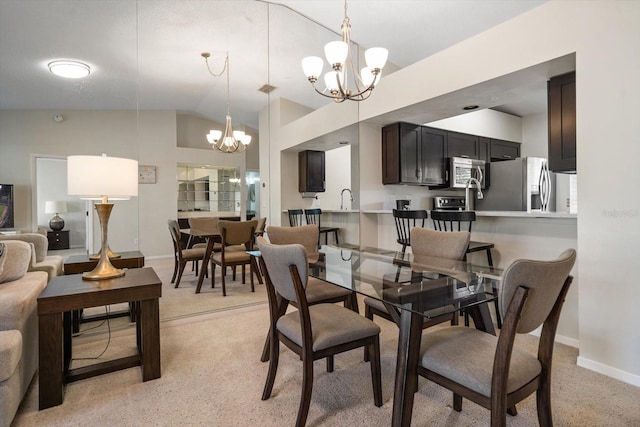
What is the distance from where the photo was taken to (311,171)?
450 centimetres

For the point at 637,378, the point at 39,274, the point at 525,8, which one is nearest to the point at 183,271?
the point at 39,274

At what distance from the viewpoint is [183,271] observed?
3447 millimetres

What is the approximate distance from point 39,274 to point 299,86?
10.9ft

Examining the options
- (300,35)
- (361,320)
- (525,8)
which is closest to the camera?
(361,320)

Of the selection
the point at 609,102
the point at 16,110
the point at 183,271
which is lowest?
the point at 183,271

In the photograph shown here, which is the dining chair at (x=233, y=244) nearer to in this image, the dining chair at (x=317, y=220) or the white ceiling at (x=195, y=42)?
the dining chair at (x=317, y=220)

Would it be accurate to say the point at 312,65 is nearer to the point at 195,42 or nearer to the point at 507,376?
the point at 195,42

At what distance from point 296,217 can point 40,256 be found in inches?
99.2

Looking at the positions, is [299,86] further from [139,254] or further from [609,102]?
[609,102]

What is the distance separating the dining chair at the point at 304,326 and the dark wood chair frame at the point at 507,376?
0.37 meters

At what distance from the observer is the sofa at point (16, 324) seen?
1.43 m

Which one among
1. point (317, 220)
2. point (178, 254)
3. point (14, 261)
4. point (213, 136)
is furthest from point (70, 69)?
point (317, 220)

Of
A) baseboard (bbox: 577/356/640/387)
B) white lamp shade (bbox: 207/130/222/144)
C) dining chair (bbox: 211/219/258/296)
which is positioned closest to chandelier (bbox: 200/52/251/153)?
white lamp shade (bbox: 207/130/222/144)

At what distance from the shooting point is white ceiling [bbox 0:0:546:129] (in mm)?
2475
